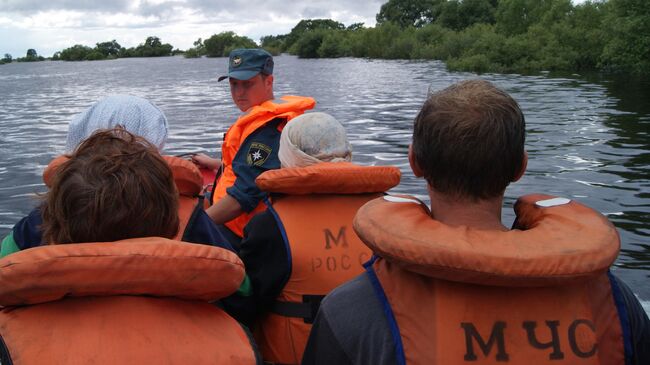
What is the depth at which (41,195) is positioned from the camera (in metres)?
1.92

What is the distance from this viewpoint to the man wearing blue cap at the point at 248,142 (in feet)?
11.3

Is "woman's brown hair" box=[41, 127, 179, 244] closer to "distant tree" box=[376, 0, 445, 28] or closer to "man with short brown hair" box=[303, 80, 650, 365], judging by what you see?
"man with short brown hair" box=[303, 80, 650, 365]

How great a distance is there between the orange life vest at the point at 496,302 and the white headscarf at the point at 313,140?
131cm

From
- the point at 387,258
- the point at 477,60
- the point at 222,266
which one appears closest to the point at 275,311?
the point at 222,266

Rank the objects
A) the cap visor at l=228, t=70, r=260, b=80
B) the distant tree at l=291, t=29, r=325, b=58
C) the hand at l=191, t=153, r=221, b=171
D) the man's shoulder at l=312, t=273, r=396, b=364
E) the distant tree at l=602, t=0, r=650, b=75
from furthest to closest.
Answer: the distant tree at l=291, t=29, r=325, b=58 < the distant tree at l=602, t=0, r=650, b=75 < the hand at l=191, t=153, r=221, b=171 < the cap visor at l=228, t=70, r=260, b=80 < the man's shoulder at l=312, t=273, r=396, b=364

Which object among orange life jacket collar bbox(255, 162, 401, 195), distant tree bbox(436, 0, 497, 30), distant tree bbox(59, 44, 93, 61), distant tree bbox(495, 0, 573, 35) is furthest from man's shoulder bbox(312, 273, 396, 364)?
distant tree bbox(59, 44, 93, 61)

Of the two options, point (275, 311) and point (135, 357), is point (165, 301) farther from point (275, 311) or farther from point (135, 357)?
point (275, 311)

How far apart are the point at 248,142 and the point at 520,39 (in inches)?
1235

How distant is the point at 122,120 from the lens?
2.62 meters

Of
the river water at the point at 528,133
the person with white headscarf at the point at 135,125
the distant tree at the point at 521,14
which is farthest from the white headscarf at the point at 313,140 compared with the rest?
the distant tree at the point at 521,14

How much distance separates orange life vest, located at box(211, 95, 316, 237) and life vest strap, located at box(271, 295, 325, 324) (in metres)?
0.88

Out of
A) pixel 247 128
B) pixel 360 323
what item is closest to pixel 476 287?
pixel 360 323

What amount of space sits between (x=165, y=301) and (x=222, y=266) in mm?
168

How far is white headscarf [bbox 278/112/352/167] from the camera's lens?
9.11ft
